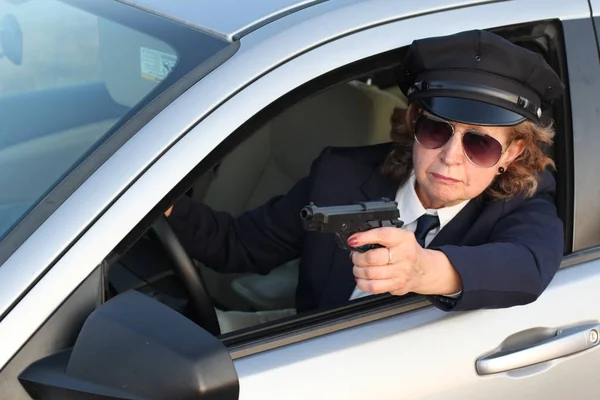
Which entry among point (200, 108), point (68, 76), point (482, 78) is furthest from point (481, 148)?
point (68, 76)

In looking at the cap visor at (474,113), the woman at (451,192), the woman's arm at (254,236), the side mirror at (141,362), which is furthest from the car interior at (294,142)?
the side mirror at (141,362)

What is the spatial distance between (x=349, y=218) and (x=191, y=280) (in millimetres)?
552

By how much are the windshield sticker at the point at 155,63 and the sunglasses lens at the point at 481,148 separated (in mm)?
562

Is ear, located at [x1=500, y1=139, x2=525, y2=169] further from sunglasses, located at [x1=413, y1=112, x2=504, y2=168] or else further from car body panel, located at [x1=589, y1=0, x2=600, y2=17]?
car body panel, located at [x1=589, y1=0, x2=600, y2=17]

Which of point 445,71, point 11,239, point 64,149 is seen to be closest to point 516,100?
point 445,71

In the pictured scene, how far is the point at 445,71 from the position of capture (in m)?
1.60

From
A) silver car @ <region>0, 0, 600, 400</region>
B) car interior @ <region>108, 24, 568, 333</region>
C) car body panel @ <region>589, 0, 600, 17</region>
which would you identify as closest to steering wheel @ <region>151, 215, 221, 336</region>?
silver car @ <region>0, 0, 600, 400</region>

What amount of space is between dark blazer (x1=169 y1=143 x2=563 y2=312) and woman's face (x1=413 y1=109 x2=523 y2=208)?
76mm

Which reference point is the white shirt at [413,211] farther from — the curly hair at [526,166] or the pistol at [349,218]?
the pistol at [349,218]

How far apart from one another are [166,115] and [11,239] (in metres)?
0.29

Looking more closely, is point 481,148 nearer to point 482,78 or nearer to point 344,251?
point 482,78

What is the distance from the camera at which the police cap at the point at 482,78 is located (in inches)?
61.8

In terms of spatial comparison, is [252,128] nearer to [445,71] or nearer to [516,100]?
[445,71]

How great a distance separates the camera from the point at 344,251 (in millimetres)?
1815
